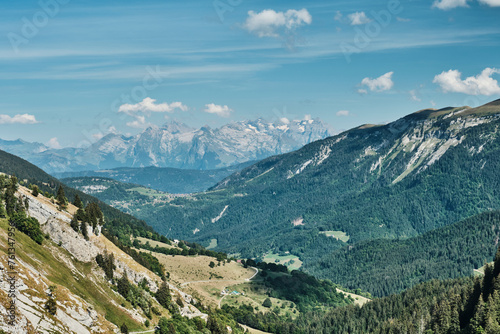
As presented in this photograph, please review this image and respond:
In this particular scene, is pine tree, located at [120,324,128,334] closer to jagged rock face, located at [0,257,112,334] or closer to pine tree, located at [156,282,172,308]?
jagged rock face, located at [0,257,112,334]

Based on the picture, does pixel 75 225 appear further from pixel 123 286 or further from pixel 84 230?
pixel 123 286

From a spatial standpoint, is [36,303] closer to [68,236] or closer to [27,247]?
[27,247]

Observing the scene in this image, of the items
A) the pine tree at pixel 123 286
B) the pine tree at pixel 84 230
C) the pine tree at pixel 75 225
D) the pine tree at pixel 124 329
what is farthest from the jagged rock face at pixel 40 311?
the pine tree at pixel 84 230

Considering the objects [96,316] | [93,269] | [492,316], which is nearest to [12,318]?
[96,316]

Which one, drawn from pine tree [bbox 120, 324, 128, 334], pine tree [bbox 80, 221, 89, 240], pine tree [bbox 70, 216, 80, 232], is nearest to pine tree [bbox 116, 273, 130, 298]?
pine tree [bbox 80, 221, 89, 240]

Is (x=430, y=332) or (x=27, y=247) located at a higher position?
(x=430, y=332)

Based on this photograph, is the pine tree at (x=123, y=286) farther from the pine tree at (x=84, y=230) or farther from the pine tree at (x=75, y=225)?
the pine tree at (x=75, y=225)

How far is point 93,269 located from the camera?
11944 cm

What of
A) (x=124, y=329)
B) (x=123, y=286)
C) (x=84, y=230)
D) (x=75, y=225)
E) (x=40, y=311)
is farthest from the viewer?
(x=84, y=230)

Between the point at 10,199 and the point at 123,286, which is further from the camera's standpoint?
the point at 123,286

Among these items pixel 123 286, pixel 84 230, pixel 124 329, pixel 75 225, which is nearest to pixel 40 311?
pixel 124 329

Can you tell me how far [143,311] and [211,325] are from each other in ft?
96.1

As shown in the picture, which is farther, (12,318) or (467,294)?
(467,294)

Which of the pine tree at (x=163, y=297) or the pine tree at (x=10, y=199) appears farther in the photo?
the pine tree at (x=163, y=297)
